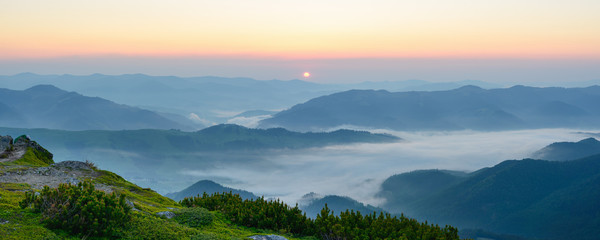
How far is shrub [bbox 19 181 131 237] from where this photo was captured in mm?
14469

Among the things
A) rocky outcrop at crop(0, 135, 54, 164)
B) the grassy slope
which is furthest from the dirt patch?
rocky outcrop at crop(0, 135, 54, 164)

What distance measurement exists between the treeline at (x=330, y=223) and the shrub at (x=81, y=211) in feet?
22.6

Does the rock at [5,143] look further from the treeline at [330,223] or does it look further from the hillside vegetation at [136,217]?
the treeline at [330,223]

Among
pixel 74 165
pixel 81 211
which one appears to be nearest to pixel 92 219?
pixel 81 211

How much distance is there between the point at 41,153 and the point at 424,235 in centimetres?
3465

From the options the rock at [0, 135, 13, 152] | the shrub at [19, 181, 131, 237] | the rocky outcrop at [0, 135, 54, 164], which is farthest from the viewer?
the rock at [0, 135, 13, 152]

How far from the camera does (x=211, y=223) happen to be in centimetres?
1936

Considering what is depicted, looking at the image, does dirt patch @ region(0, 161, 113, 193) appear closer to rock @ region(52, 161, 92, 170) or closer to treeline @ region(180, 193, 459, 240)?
rock @ region(52, 161, 92, 170)

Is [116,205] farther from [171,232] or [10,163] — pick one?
[10,163]

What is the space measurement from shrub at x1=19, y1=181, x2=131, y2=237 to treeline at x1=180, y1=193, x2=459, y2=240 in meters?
6.89

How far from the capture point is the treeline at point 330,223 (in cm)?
1862

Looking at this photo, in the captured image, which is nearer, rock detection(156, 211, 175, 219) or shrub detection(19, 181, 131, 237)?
shrub detection(19, 181, 131, 237)

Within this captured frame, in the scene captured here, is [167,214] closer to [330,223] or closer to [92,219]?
[92,219]

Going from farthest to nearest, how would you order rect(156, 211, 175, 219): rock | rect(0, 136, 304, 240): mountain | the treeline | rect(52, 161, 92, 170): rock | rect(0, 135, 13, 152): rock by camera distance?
rect(0, 135, 13, 152): rock < rect(52, 161, 92, 170): rock < rect(156, 211, 175, 219): rock < the treeline < rect(0, 136, 304, 240): mountain
